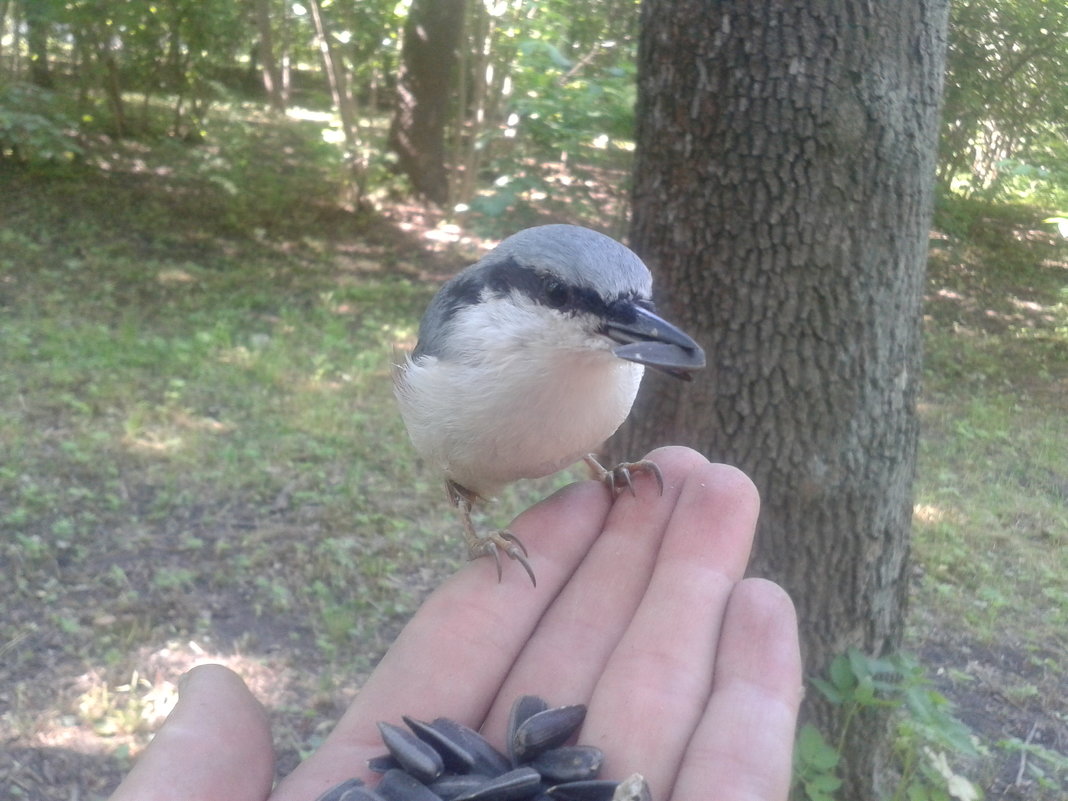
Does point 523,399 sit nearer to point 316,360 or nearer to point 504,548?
point 504,548

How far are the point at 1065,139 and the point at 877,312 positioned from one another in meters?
2.97

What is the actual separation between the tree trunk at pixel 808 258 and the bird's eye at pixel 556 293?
36.7 inches

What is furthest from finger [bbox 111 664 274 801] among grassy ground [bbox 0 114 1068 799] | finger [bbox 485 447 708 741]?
grassy ground [bbox 0 114 1068 799]

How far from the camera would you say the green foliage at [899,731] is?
2463 mm

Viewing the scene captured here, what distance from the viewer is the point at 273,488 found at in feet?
15.2

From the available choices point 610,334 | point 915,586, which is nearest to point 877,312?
point 610,334

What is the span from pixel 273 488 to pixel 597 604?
2730 millimetres

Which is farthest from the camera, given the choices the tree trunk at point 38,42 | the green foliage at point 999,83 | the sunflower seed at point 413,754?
the tree trunk at point 38,42

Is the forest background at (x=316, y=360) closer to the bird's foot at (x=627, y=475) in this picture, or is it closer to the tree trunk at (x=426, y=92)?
the tree trunk at (x=426, y=92)

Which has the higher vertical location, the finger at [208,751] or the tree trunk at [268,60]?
the tree trunk at [268,60]

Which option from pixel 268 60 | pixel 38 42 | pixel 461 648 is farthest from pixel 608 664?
pixel 268 60

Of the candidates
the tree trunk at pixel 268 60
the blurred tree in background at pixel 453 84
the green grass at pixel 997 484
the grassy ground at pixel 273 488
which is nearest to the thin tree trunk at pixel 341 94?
the blurred tree in background at pixel 453 84

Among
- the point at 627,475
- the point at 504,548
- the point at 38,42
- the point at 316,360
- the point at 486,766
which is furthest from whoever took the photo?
the point at 38,42

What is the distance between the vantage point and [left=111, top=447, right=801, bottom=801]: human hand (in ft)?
5.96
